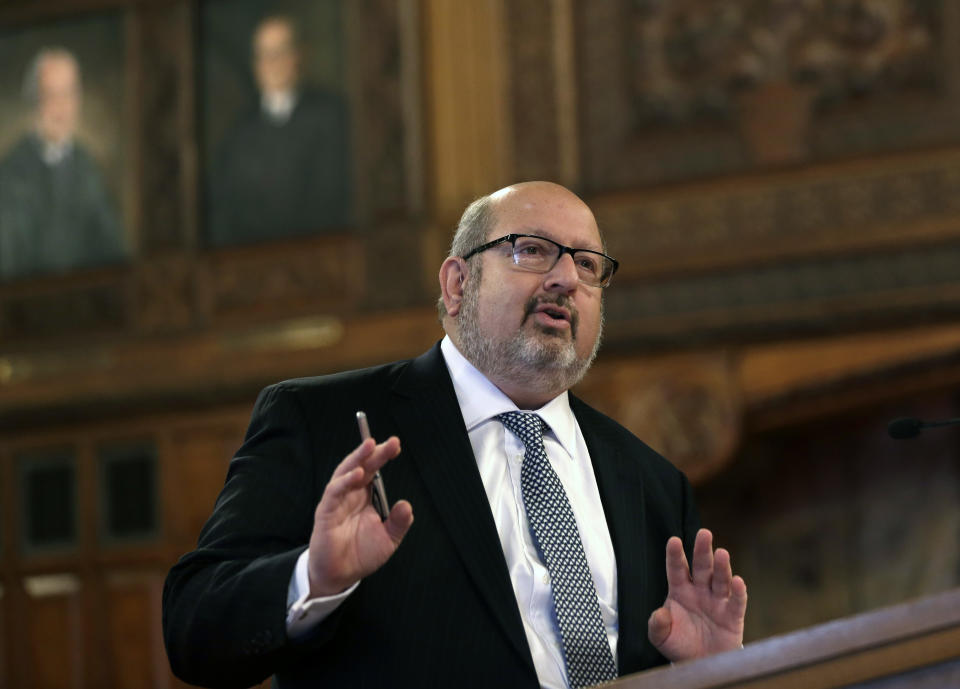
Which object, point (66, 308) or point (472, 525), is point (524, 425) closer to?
point (472, 525)

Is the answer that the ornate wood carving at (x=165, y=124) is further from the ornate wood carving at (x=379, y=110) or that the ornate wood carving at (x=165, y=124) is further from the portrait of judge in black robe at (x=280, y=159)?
the ornate wood carving at (x=379, y=110)

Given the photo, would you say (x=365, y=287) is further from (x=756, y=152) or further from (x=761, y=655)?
(x=761, y=655)

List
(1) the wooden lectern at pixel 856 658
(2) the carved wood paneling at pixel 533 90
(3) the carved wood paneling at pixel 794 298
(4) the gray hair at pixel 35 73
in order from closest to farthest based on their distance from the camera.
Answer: (1) the wooden lectern at pixel 856 658
(3) the carved wood paneling at pixel 794 298
(2) the carved wood paneling at pixel 533 90
(4) the gray hair at pixel 35 73

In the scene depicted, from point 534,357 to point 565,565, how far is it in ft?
1.41

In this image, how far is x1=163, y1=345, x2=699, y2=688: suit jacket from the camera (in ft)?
6.61

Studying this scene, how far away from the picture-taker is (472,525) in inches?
87.0

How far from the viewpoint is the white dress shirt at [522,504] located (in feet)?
7.28

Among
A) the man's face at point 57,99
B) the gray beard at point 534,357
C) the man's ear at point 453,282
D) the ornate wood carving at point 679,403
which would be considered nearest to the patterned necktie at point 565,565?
the gray beard at point 534,357

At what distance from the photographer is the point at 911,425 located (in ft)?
7.50

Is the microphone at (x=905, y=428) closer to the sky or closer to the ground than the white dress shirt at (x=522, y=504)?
closer to the sky

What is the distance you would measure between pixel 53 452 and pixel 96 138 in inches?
71.9

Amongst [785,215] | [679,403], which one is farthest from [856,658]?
[785,215]

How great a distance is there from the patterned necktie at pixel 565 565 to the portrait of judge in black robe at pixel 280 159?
14.7 ft

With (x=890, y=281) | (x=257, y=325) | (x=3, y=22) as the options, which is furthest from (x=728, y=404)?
(x=3, y=22)
